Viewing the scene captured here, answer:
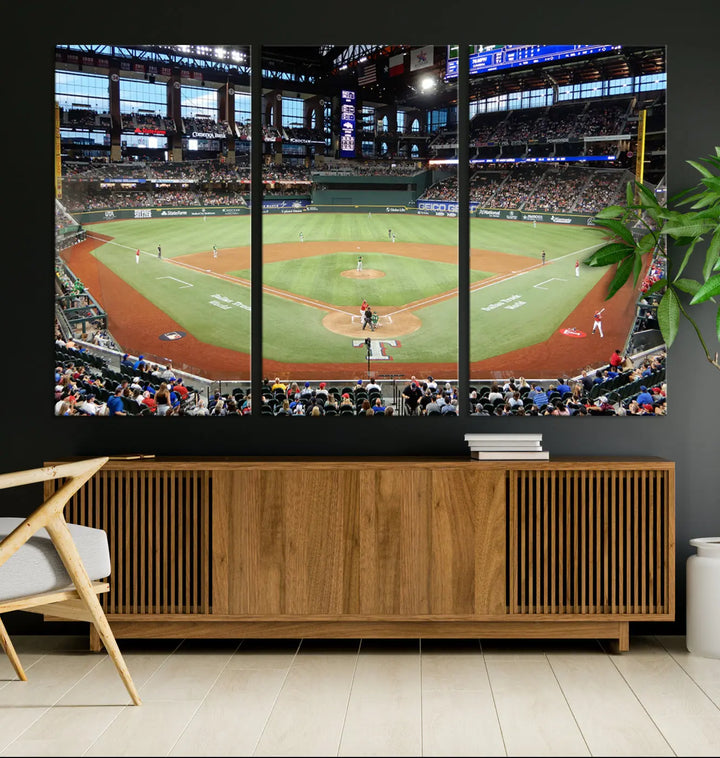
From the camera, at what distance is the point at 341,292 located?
420 cm

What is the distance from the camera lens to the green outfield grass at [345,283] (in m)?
4.18

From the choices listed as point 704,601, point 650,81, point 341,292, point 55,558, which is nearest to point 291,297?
point 341,292

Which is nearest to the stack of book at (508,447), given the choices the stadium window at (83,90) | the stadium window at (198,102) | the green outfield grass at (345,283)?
the green outfield grass at (345,283)

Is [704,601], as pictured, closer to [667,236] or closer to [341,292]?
[667,236]

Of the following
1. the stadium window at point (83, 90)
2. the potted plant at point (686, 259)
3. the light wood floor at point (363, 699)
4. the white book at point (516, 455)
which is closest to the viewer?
the light wood floor at point (363, 699)

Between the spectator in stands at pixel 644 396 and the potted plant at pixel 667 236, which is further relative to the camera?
the spectator in stands at pixel 644 396

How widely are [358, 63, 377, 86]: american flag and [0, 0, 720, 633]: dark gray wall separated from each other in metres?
0.15

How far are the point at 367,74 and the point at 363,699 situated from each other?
271 centimetres

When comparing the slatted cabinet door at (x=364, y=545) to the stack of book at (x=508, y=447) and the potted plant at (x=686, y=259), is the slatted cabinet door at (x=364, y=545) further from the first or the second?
the potted plant at (x=686, y=259)

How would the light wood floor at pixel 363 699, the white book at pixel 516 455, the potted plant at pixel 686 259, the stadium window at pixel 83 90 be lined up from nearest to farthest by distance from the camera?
the light wood floor at pixel 363 699 < the potted plant at pixel 686 259 < the white book at pixel 516 455 < the stadium window at pixel 83 90

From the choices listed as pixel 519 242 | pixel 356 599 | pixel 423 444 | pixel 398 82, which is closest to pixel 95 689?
pixel 356 599

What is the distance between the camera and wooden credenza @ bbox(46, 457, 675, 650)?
3752mm

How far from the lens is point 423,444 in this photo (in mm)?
4199

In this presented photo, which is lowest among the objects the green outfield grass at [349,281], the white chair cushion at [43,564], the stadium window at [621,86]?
the white chair cushion at [43,564]
